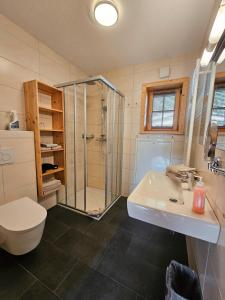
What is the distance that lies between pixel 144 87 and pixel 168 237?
219cm

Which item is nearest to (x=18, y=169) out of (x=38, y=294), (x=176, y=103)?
(x=38, y=294)

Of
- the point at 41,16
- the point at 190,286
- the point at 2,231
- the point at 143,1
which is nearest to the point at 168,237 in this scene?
the point at 190,286

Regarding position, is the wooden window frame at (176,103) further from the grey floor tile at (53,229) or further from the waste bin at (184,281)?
the grey floor tile at (53,229)

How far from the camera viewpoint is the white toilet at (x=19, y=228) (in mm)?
1119

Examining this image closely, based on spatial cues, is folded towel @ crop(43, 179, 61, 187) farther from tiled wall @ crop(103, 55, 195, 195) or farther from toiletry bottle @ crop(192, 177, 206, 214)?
toiletry bottle @ crop(192, 177, 206, 214)

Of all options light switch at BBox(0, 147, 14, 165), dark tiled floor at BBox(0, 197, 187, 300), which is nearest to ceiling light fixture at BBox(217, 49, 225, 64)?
dark tiled floor at BBox(0, 197, 187, 300)

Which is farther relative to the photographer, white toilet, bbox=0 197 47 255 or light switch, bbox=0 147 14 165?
light switch, bbox=0 147 14 165

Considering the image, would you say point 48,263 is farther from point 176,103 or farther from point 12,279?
point 176,103

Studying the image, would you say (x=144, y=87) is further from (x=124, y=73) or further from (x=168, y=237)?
(x=168, y=237)

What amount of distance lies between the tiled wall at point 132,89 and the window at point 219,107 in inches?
55.8

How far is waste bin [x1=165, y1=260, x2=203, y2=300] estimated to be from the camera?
88cm

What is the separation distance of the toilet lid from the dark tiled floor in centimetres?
43

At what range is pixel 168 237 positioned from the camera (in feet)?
5.38

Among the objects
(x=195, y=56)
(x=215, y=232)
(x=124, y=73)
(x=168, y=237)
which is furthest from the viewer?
(x=124, y=73)
